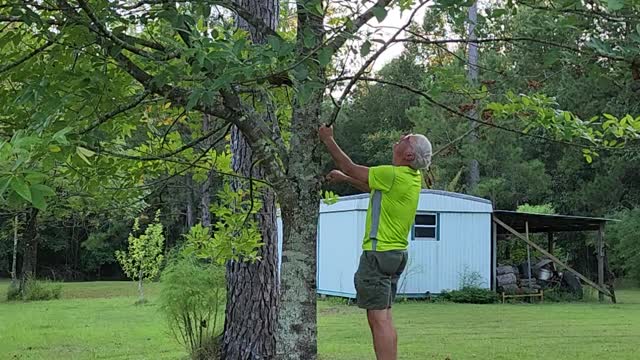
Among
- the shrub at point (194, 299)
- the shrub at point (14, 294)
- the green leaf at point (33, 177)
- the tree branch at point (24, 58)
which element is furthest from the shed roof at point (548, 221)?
the green leaf at point (33, 177)

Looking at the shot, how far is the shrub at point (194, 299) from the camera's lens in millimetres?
6719

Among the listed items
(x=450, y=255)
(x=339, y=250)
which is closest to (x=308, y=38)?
(x=339, y=250)

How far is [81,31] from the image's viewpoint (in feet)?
8.13

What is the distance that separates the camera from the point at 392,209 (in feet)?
10.7

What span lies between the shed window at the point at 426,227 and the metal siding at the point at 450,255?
115mm

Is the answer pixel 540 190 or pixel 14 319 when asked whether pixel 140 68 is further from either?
pixel 540 190

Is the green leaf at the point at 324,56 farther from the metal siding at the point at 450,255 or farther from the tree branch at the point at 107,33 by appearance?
the metal siding at the point at 450,255

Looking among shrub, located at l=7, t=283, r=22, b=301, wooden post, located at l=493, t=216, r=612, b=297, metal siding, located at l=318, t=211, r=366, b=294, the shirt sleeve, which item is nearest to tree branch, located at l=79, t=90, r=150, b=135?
the shirt sleeve

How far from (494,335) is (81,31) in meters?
7.76

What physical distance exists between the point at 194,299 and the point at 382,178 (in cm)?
405

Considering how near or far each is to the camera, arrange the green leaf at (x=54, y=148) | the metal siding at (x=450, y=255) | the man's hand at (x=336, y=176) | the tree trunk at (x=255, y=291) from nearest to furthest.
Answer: the green leaf at (x=54, y=148) < the man's hand at (x=336, y=176) < the tree trunk at (x=255, y=291) < the metal siding at (x=450, y=255)

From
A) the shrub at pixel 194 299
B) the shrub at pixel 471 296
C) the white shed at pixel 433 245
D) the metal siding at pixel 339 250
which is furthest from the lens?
the white shed at pixel 433 245

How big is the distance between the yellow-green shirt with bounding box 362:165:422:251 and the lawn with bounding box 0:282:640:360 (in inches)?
155

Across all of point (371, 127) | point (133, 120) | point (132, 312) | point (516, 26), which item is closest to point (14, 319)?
point (132, 312)
